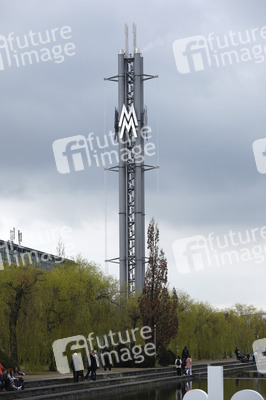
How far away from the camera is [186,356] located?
3656 cm

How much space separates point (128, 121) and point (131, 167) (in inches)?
194

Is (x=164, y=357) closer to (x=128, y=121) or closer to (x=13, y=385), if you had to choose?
(x=13, y=385)

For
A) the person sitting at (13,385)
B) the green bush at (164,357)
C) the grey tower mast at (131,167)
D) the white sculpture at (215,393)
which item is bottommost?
the white sculpture at (215,393)

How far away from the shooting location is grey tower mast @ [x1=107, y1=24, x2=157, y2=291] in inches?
2776

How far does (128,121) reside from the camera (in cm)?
7250

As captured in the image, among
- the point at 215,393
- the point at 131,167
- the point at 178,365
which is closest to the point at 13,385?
the point at 215,393

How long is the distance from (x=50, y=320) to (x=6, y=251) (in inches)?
1906

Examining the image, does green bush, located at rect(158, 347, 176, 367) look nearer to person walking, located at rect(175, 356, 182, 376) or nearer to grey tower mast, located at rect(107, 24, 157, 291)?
person walking, located at rect(175, 356, 182, 376)

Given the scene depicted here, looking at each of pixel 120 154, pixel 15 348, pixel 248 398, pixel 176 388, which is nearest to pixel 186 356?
pixel 176 388

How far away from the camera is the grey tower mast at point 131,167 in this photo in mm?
70500

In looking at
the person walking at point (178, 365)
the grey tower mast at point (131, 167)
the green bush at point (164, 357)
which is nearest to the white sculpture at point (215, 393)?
the person walking at point (178, 365)

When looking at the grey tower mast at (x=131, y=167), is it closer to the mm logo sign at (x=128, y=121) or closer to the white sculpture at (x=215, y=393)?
the mm logo sign at (x=128, y=121)

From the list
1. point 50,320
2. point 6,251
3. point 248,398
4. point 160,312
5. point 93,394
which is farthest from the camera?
point 6,251

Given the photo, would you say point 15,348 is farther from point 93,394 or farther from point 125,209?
point 125,209
